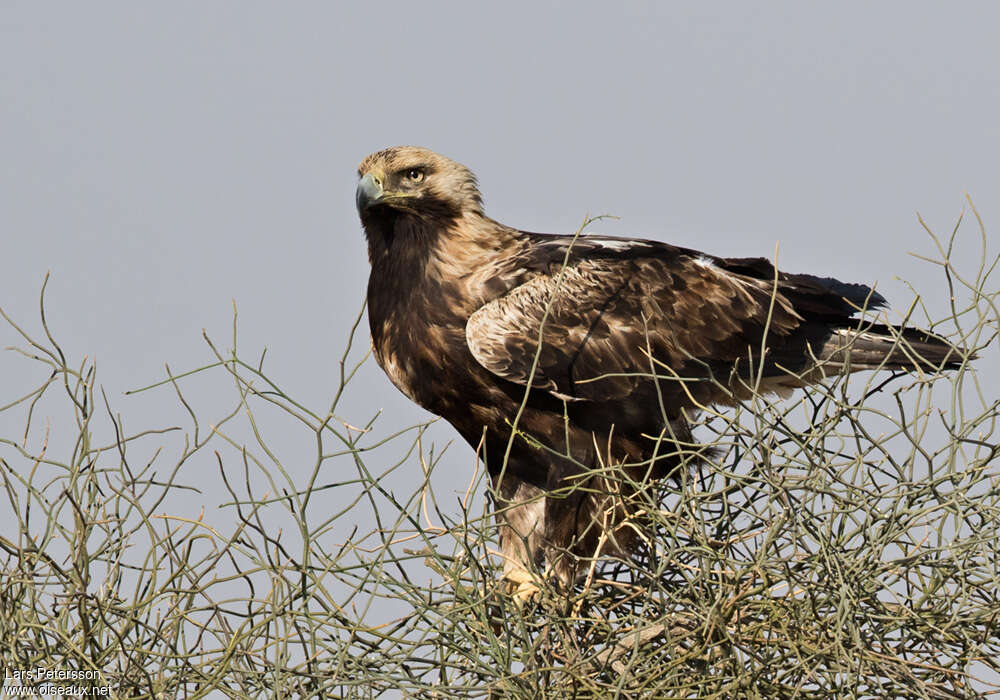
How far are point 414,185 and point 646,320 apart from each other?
1307 mm

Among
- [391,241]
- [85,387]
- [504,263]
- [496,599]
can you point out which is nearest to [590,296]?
[504,263]

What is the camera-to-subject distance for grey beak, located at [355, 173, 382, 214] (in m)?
5.80

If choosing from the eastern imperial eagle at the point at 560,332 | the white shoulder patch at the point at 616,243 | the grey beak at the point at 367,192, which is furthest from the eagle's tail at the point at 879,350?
the grey beak at the point at 367,192

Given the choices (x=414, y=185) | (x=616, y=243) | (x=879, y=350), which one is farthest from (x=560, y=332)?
(x=879, y=350)

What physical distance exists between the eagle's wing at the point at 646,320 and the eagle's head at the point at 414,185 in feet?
2.14

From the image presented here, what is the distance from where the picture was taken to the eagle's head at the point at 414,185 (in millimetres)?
5906

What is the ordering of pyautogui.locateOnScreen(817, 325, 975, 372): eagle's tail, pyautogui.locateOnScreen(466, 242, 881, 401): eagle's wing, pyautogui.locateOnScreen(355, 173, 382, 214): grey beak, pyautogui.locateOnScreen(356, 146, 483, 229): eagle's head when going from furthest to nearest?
pyautogui.locateOnScreen(356, 146, 483, 229): eagle's head, pyautogui.locateOnScreen(355, 173, 382, 214): grey beak, pyautogui.locateOnScreen(817, 325, 975, 372): eagle's tail, pyautogui.locateOnScreen(466, 242, 881, 401): eagle's wing

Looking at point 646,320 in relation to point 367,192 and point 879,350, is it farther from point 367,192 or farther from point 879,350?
point 367,192

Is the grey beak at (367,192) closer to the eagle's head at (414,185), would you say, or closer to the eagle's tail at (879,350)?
the eagle's head at (414,185)

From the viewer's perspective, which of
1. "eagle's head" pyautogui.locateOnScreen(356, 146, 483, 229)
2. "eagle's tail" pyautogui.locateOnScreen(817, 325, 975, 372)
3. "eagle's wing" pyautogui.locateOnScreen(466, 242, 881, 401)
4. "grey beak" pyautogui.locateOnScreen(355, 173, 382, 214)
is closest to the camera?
"eagle's wing" pyautogui.locateOnScreen(466, 242, 881, 401)

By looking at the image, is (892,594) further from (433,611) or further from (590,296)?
(590,296)

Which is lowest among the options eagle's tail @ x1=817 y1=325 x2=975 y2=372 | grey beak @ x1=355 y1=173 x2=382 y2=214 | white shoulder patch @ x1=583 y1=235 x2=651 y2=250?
eagle's tail @ x1=817 y1=325 x2=975 y2=372

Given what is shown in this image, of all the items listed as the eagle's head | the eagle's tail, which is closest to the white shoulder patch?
the eagle's head

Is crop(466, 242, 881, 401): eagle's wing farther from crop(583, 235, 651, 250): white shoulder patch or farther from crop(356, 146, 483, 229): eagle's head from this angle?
crop(356, 146, 483, 229): eagle's head
